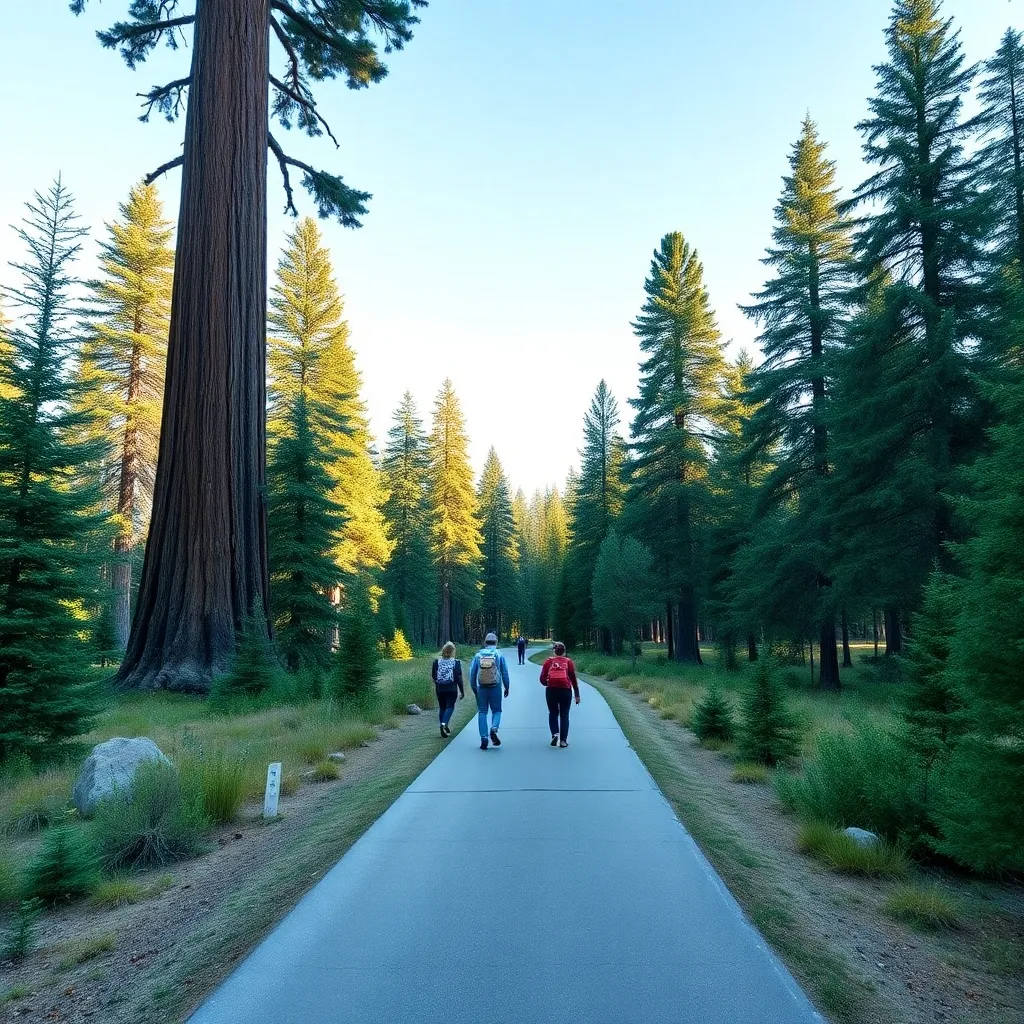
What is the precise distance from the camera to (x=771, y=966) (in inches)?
143

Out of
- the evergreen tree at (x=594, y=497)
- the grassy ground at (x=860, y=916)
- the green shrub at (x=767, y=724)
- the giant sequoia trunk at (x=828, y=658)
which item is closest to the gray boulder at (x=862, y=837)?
the grassy ground at (x=860, y=916)

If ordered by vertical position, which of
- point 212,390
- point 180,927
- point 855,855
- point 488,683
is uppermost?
point 212,390

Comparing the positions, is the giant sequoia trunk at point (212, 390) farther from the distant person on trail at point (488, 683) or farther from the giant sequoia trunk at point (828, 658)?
the giant sequoia trunk at point (828, 658)

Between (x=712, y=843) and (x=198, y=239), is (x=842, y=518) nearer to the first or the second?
(x=712, y=843)

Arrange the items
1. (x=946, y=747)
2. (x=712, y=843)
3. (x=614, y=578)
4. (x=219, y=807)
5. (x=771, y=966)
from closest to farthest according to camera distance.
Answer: (x=771, y=966)
(x=712, y=843)
(x=946, y=747)
(x=219, y=807)
(x=614, y=578)

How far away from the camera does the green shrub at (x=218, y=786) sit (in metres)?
7.09

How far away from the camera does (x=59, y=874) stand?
16.9 ft

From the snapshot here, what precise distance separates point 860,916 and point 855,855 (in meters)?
1.04

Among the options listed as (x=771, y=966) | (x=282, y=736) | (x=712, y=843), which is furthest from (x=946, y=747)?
(x=282, y=736)

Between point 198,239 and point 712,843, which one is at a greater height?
point 198,239

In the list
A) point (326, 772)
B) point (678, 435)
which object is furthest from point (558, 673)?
point (678, 435)

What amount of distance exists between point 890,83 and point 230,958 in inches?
907

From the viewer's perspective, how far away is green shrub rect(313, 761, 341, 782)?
9156 millimetres

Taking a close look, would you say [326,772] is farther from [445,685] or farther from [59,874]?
[59,874]
